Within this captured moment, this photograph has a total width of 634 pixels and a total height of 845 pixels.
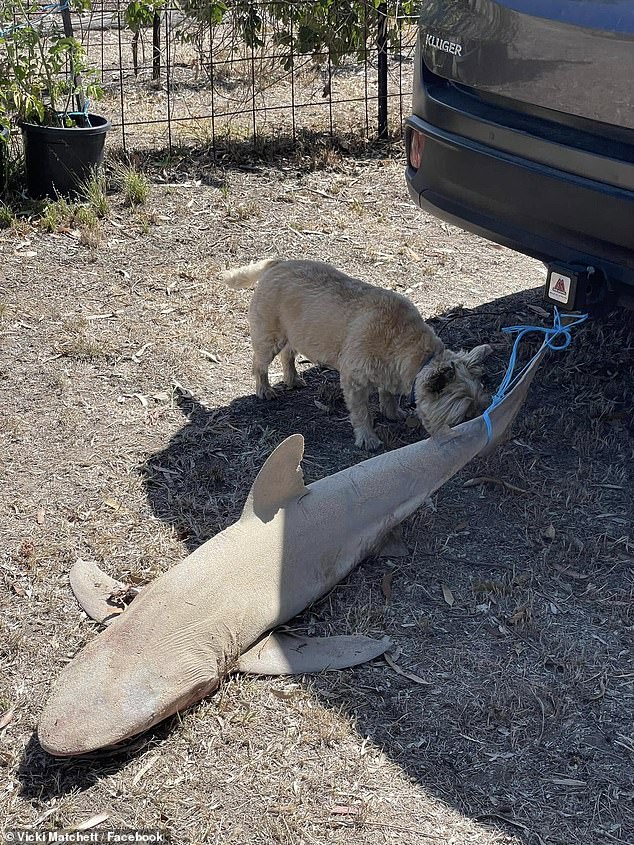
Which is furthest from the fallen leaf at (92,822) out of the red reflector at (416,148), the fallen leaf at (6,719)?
the red reflector at (416,148)

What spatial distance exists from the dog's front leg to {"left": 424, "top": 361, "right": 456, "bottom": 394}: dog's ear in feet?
1.76

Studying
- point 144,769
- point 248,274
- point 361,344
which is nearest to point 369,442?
point 361,344

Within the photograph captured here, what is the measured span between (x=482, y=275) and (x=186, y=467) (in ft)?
9.81

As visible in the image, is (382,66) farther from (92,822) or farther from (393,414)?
(92,822)

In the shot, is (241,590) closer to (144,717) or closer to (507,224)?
(144,717)

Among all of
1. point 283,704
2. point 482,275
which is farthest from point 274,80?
point 283,704

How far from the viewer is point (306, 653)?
370 cm

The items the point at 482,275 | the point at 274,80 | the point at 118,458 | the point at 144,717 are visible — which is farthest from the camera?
the point at 274,80

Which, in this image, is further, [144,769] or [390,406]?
[390,406]

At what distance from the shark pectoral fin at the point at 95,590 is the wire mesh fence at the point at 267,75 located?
5649mm

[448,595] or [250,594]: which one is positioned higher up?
[250,594]

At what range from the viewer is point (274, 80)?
9648 mm

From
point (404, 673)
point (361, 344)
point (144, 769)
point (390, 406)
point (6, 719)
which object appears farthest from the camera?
point (390, 406)

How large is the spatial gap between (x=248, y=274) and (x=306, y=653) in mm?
2404
